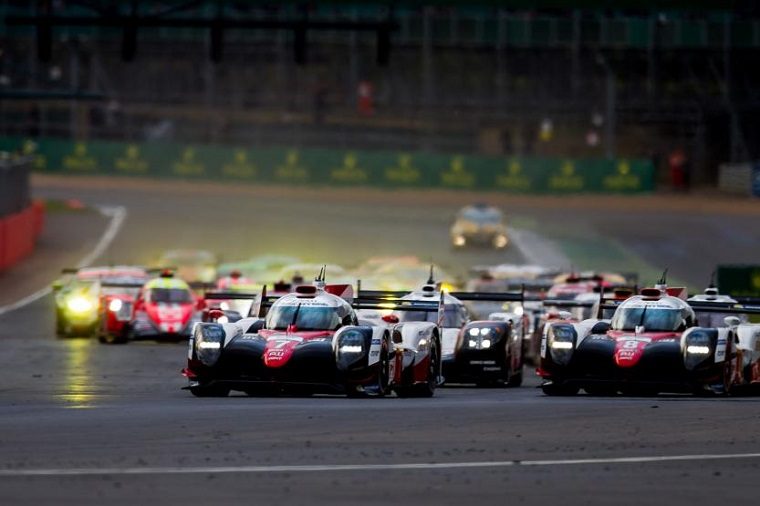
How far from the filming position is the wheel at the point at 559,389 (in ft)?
73.7

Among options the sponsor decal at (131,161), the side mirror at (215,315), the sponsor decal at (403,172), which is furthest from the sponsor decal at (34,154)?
the side mirror at (215,315)

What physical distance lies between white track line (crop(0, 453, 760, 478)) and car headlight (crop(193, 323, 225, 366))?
6.90m

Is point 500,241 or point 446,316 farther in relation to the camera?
point 500,241

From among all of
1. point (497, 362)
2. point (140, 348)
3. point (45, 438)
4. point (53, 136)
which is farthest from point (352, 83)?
point (45, 438)

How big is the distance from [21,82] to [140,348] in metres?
56.6

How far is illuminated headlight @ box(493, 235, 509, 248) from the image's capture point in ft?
199

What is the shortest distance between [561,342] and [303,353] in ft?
10.8

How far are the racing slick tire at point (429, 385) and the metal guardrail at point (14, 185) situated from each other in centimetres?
2993

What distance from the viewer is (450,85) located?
86625 millimetres

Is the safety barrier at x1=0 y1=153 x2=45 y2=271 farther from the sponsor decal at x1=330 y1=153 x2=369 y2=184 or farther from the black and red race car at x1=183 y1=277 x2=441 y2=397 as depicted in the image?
the black and red race car at x1=183 y1=277 x2=441 y2=397

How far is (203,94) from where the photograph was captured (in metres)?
86.3

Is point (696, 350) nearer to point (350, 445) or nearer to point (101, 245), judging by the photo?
point (350, 445)

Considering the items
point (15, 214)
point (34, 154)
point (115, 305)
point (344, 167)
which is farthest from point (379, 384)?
point (34, 154)

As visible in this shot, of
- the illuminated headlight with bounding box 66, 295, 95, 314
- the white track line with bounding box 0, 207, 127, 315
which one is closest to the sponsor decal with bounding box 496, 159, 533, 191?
the white track line with bounding box 0, 207, 127, 315
